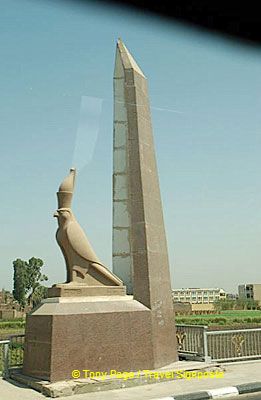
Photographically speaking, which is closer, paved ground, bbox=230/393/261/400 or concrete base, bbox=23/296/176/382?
paved ground, bbox=230/393/261/400

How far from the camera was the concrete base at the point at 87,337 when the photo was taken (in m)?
7.07

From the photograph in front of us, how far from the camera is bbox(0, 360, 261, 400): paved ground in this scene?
655 cm

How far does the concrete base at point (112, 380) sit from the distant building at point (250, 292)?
189 feet

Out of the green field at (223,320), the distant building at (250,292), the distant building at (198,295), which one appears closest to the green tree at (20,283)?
the green field at (223,320)

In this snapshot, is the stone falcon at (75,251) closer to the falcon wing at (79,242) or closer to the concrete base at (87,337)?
the falcon wing at (79,242)

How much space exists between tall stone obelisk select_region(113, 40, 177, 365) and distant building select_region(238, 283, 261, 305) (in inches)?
2262

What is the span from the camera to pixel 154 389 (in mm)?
7008

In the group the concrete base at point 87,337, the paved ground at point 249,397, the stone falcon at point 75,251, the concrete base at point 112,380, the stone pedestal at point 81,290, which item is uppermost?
the stone falcon at point 75,251

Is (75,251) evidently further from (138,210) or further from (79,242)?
(138,210)

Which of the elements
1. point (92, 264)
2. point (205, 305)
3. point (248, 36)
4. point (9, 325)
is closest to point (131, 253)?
point (92, 264)

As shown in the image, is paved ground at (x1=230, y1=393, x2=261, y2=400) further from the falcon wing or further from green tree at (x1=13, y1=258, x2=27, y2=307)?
green tree at (x1=13, y1=258, x2=27, y2=307)

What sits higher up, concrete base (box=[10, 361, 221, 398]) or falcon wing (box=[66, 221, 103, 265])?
falcon wing (box=[66, 221, 103, 265])

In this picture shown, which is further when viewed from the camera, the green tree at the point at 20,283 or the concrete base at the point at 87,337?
the green tree at the point at 20,283

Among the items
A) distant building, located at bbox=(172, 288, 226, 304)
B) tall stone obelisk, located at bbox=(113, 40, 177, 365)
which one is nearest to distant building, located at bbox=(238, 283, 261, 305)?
distant building, located at bbox=(172, 288, 226, 304)
